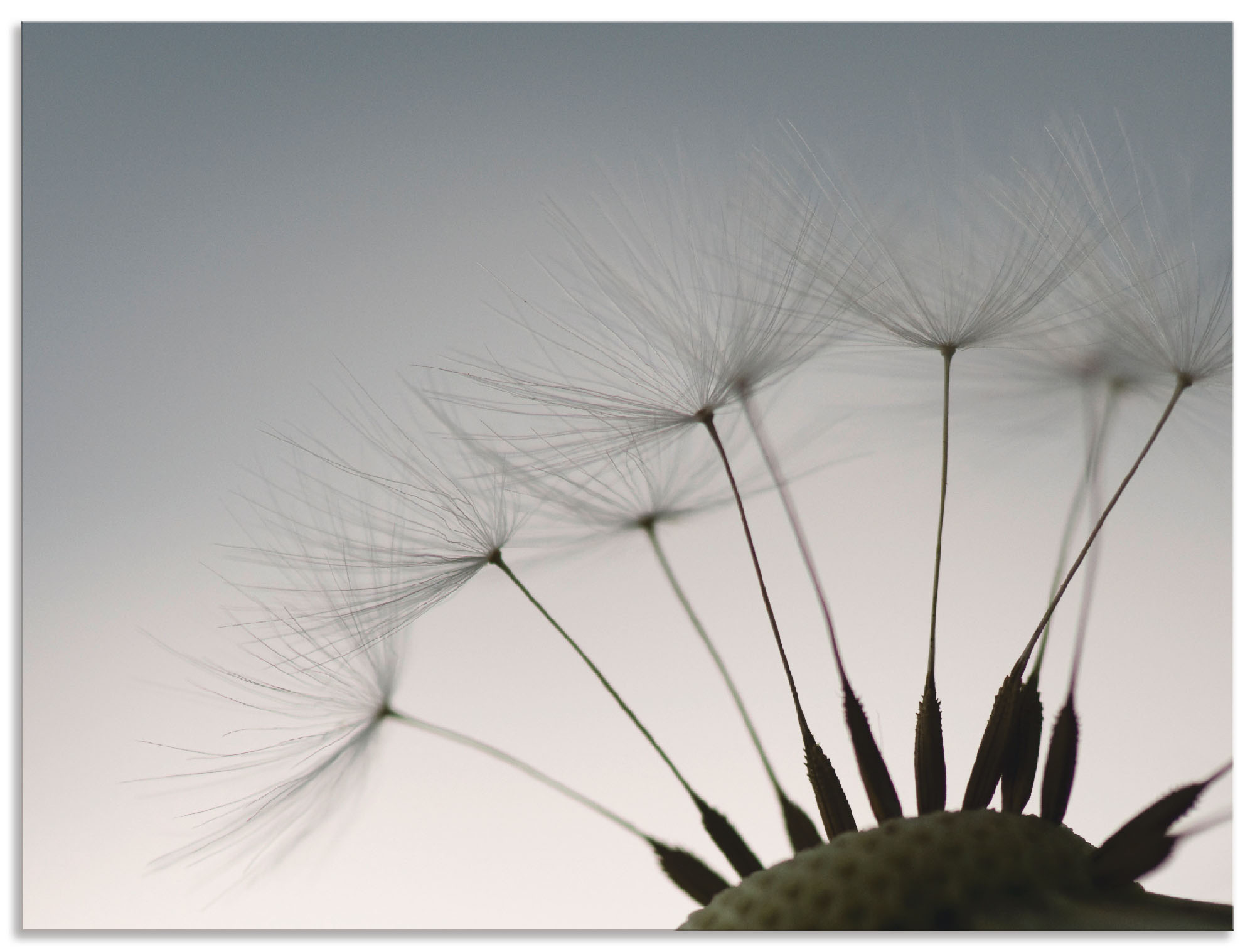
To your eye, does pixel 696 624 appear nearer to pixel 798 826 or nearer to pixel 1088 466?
pixel 798 826

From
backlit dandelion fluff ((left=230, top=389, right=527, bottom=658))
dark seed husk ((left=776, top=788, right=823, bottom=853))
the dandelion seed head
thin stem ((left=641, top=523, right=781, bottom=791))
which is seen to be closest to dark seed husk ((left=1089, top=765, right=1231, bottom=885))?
dark seed husk ((left=776, top=788, right=823, bottom=853))

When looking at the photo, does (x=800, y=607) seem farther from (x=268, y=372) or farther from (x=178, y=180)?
(x=178, y=180)

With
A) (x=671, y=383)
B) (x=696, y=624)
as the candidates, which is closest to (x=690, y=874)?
(x=696, y=624)

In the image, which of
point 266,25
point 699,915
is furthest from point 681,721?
point 266,25

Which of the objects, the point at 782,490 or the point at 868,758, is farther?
the point at 782,490

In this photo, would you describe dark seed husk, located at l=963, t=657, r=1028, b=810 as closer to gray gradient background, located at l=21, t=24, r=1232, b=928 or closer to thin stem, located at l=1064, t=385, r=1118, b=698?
gray gradient background, located at l=21, t=24, r=1232, b=928

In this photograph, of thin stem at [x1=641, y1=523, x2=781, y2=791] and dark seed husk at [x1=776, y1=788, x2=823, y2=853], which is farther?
thin stem at [x1=641, y1=523, x2=781, y2=791]

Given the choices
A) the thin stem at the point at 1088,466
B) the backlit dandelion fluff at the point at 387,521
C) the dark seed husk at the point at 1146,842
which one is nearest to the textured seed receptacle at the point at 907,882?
the dark seed husk at the point at 1146,842

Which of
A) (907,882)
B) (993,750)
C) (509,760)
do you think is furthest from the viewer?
(509,760)
